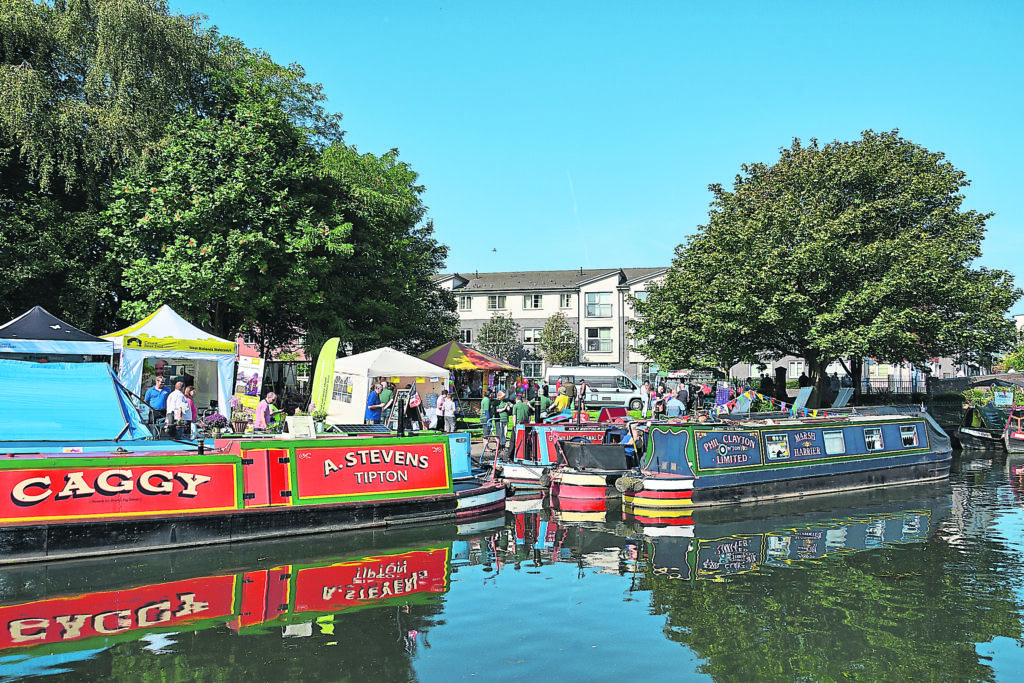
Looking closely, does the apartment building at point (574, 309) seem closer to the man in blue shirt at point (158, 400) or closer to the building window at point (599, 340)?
the building window at point (599, 340)

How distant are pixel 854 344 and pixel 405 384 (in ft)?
55.8

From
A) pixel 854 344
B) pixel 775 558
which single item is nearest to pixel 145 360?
pixel 775 558

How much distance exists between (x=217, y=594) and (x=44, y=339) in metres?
12.1

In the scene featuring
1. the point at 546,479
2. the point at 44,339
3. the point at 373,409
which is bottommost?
the point at 546,479

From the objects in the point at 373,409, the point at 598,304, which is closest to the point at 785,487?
the point at 373,409

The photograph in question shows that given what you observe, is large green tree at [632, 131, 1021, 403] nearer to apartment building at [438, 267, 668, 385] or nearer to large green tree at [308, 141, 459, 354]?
large green tree at [308, 141, 459, 354]

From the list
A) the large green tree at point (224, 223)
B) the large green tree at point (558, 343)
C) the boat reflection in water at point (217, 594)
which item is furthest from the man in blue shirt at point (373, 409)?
the large green tree at point (558, 343)

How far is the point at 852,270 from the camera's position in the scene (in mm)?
29109

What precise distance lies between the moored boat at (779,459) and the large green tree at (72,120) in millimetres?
19270

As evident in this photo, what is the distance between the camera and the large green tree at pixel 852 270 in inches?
1117

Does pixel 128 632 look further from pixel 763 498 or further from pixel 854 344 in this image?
pixel 854 344

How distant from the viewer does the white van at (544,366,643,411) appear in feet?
120

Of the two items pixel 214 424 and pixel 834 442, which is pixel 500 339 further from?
pixel 214 424

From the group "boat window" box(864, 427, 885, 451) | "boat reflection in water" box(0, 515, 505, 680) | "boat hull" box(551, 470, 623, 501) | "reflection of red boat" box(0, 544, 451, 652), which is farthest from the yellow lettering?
"boat window" box(864, 427, 885, 451)
